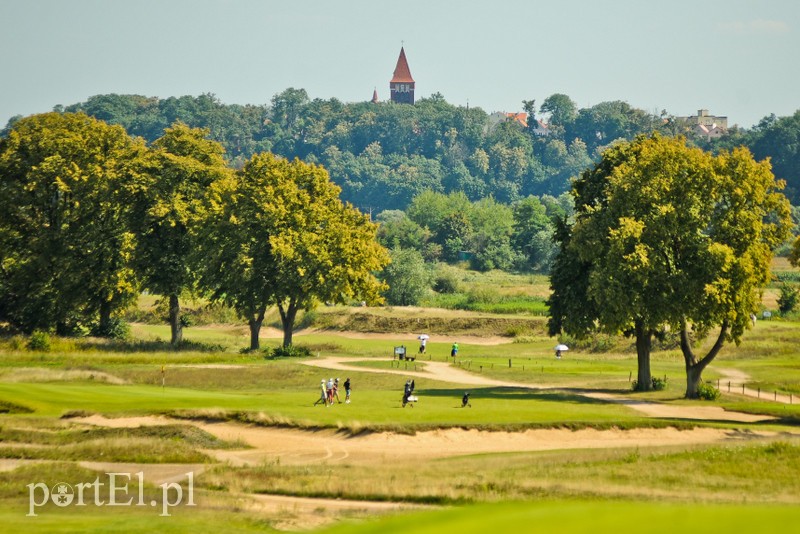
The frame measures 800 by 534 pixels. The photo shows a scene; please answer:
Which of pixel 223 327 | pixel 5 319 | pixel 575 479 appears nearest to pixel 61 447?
pixel 575 479

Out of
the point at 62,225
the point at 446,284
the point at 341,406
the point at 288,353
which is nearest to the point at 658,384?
the point at 341,406

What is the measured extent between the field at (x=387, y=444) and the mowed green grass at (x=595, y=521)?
32mm

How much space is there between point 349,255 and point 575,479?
176 feet

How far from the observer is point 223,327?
126 meters

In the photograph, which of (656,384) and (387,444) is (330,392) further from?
(656,384)

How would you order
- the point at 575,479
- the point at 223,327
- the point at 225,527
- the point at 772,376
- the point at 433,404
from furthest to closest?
the point at 223,327 < the point at 772,376 < the point at 433,404 < the point at 575,479 < the point at 225,527

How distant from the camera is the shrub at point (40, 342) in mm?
85875

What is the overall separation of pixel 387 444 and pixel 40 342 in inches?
1876

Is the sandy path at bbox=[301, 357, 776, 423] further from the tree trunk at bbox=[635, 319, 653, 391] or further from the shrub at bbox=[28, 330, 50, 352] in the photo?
the shrub at bbox=[28, 330, 50, 352]

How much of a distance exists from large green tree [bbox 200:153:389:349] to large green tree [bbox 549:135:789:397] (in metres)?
27.1

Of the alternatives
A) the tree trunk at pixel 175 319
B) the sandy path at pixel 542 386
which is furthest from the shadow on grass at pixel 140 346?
the sandy path at pixel 542 386

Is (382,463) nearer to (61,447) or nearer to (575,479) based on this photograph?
(575,479)

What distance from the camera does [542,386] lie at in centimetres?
7162

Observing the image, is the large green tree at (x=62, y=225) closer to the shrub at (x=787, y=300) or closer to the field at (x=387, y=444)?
the field at (x=387, y=444)
